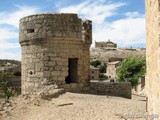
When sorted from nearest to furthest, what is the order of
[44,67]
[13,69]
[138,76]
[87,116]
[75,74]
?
[87,116] → [44,67] → [75,74] → [138,76] → [13,69]

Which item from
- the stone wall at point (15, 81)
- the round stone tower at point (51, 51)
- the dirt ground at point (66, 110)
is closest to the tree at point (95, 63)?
the stone wall at point (15, 81)

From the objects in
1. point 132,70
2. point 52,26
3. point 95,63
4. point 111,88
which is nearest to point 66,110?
point 52,26

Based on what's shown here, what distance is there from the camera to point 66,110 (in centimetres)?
905

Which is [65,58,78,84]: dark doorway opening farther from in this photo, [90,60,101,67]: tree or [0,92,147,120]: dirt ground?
[90,60,101,67]: tree

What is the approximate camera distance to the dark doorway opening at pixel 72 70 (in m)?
13.3

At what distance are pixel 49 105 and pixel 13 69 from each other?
22.3 m

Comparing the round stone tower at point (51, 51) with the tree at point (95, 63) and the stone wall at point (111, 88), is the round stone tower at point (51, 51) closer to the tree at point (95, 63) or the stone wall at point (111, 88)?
the stone wall at point (111, 88)

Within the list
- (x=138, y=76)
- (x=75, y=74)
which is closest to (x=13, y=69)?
(x=138, y=76)

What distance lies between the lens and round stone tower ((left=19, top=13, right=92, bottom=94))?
40.6 feet

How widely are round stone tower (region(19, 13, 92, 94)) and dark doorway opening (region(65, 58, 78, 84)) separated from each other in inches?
4.6

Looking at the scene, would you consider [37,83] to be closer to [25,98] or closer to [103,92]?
[25,98]

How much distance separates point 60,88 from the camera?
1222cm

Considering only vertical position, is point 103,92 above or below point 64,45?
below

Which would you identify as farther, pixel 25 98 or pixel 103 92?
pixel 103 92
